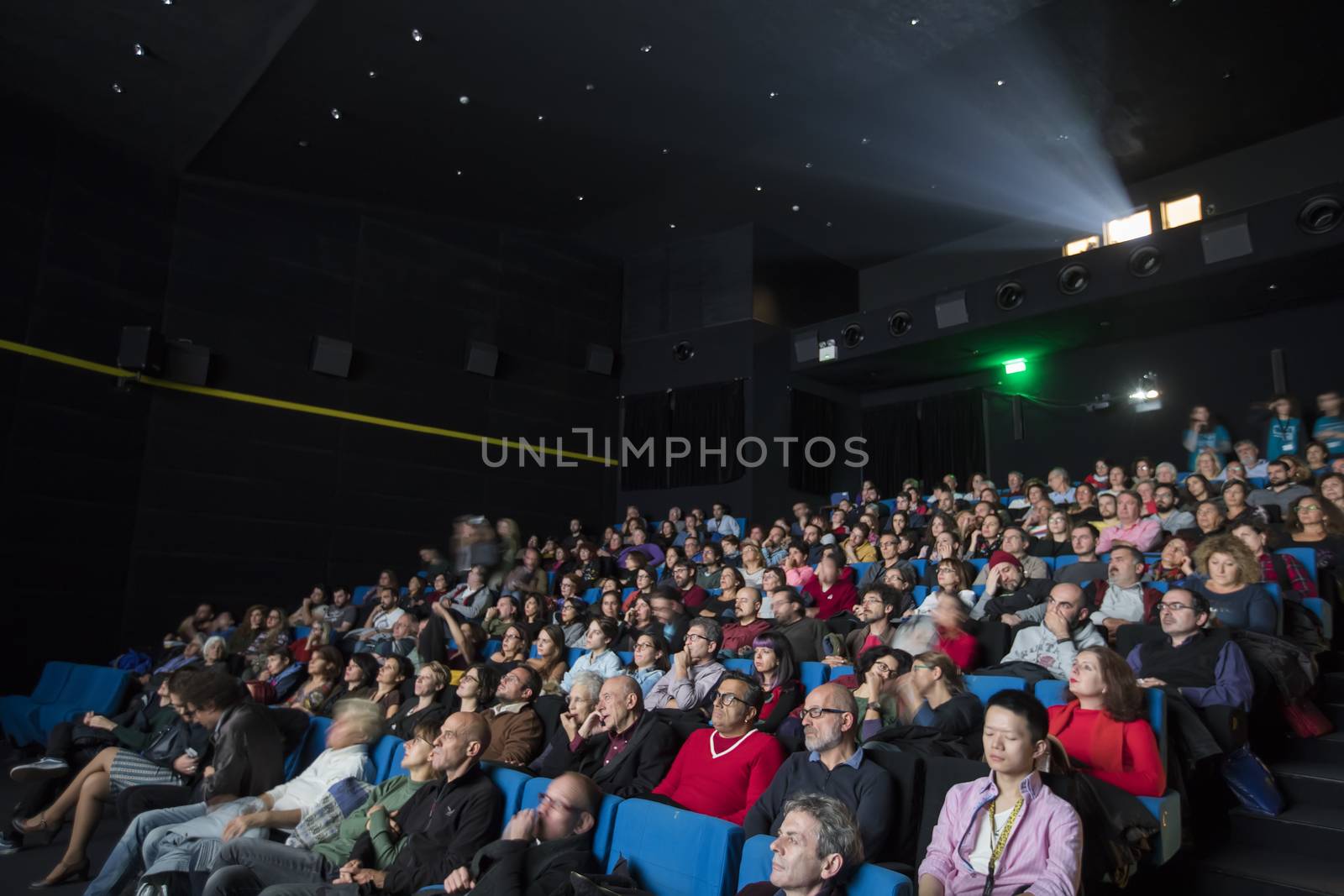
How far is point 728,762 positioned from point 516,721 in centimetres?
102

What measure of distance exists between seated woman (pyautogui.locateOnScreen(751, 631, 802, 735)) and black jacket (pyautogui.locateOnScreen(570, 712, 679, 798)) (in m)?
0.36

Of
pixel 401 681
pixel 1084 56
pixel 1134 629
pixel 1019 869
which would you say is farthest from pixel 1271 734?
pixel 1084 56

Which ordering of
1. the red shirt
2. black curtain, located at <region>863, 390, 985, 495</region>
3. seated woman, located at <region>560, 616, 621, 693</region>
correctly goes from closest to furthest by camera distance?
→ 1. seated woman, located at <region>560, 616, 621, 693</region>
2. the red shirt
3. black curtain, located at <region>863, 390, 985, 495</region>

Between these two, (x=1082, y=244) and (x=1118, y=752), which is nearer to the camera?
(x=1118, y=752)

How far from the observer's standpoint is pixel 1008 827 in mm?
1944

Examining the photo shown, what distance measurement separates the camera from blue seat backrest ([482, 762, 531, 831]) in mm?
2559

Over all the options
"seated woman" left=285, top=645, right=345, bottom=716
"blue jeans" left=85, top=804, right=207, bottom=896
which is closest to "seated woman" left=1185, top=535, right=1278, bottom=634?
"blue jeans" left=85, top=804, right=207, bottom=896

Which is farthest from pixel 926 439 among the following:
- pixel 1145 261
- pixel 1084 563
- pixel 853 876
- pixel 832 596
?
pixel 853 876

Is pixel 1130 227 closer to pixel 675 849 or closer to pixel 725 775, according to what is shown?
pixel 725 775

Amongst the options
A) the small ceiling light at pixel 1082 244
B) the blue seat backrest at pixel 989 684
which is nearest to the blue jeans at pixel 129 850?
the blue seat backrest at pixel 989 684

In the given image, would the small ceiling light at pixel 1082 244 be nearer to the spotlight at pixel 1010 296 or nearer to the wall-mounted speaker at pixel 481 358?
the spotlight at pixel 1010 296

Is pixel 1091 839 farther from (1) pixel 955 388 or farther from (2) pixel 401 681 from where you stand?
(1) pixel 955 388

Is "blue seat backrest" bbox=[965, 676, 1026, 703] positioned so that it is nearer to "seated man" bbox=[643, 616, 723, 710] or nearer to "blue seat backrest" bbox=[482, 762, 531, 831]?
"seated man" bbox=[643, 616, 723, 710]

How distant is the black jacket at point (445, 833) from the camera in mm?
2467
